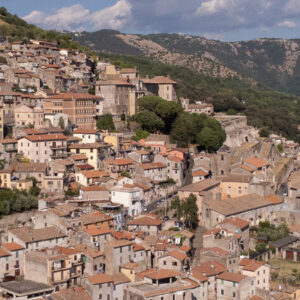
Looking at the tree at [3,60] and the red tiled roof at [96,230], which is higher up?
the tree at [3,60]

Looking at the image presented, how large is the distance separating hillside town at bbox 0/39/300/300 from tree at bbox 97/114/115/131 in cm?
79

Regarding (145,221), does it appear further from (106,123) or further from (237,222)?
(106,123)

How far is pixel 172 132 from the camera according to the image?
61.2m

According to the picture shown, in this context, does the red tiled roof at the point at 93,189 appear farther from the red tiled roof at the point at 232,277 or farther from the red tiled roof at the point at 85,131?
the red tiled roof at the point at 232,277

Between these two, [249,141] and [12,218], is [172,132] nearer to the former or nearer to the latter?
[249,141]

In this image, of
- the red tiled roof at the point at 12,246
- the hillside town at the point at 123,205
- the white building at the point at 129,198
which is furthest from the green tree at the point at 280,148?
the red tiled roof at the point at 12,246

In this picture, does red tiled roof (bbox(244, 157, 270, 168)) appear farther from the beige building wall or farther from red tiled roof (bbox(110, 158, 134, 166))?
red tiled roof (bbox(110, 158, 134, 166))

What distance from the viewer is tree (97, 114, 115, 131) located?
190 feet

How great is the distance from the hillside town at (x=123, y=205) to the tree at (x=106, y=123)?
2.59 feet

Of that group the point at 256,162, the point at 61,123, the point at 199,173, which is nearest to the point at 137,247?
the point at 199,173

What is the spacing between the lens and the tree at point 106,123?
58.0 m

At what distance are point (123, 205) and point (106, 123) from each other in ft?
46.0

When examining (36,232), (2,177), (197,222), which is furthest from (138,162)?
(36,232)

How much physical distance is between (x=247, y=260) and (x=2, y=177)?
18101 mm
